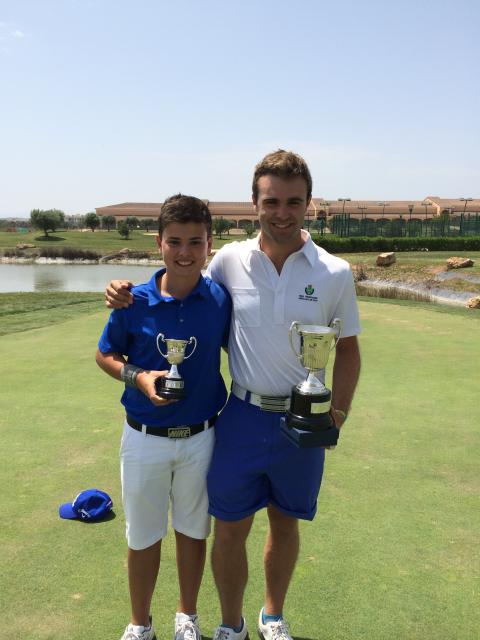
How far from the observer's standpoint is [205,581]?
2967 mm

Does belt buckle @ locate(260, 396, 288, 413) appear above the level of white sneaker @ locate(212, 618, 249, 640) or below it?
above

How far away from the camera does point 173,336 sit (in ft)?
8.30

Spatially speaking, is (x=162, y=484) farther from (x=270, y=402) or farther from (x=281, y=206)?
(x=281, y=206)

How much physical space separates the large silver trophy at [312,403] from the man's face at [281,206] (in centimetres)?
48

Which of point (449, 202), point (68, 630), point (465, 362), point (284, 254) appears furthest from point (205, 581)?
point (449, 202)

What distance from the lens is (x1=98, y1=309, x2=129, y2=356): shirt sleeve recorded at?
2.59m

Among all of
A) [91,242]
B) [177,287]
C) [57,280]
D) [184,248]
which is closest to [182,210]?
[184,248]

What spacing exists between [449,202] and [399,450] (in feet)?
348

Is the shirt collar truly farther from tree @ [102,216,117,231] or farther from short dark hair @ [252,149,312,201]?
tree @ [102,216,117,231]

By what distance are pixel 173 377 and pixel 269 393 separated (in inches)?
19.0

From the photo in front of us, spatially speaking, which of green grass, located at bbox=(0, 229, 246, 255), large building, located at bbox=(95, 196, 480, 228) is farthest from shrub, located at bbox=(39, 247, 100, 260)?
large building, located at bbox=(95, 196, 480, 228)

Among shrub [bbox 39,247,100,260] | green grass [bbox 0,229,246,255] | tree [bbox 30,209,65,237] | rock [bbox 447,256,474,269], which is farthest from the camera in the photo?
tree [bbox 30,209,65,237]

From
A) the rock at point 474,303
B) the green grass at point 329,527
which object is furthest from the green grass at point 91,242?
the green grass at point 329,527

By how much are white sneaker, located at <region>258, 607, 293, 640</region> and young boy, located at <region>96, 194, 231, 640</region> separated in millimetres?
295
